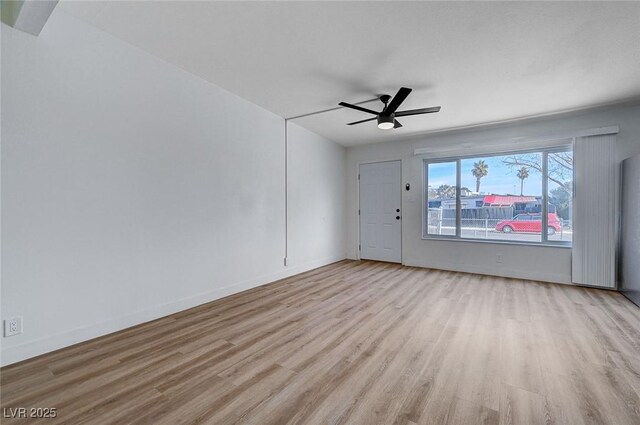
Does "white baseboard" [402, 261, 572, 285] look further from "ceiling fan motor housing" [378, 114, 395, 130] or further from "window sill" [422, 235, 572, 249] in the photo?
"ceiling fan motor housing" [378, 114, 395, 130]

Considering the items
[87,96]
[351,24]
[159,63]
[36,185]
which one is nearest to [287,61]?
[351,24]

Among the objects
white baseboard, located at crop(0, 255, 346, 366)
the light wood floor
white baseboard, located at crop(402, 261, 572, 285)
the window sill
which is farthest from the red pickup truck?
white baseboard, located at crop(0, 255, 346, 366)

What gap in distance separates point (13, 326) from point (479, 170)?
20.4 feet

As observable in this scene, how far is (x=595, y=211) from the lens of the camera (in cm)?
402

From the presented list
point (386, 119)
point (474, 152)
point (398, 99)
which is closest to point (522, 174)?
point (474, 152)

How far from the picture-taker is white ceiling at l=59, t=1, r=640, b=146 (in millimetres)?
2109

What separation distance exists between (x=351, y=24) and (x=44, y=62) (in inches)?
96.6

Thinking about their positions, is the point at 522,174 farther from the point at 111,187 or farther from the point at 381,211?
the point at 111,187

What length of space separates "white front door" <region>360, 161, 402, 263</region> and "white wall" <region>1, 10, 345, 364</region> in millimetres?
2934

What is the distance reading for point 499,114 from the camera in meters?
4.25

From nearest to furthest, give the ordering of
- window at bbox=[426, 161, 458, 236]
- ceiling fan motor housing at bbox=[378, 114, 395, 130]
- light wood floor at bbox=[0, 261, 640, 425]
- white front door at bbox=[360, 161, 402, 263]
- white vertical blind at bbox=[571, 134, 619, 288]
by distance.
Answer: light wood floor at bbox=[0, 261, 640, 425], ceiling fan motor housing at bbox=[378, 114, 395, 130], white vertical blind at bbox=[571, 134, 619, 288], window at bbox=[426, 161, 458, 236], white front door at bbox=[360, 161, 402, 263]

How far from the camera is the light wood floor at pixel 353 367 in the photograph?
1552 millimetres

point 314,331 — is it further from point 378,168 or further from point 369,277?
point 378,168

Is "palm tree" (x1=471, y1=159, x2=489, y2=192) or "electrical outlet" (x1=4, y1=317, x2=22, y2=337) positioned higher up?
"palm tree" (x1=471, y1=159, x2=489, y2=192)
